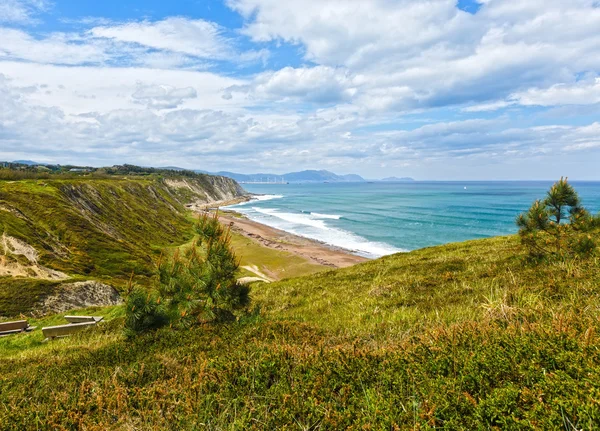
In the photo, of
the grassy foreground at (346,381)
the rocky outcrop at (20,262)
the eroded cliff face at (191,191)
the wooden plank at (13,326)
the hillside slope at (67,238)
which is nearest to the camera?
the grassy foreground at (346,381)

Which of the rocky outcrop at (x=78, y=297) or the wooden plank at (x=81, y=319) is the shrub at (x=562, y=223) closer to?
the wooden plank at (x=81, y=319)

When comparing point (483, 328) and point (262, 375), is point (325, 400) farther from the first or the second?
point (483, 328)

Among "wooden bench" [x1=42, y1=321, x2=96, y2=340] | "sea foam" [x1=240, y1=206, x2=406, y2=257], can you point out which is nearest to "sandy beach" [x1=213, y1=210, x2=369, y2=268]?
"sea foam" [x1=240, y1=206, x2=406, y2=257]

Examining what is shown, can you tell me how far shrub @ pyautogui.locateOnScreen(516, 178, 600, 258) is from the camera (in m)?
10.4

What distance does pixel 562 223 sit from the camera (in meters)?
11.1

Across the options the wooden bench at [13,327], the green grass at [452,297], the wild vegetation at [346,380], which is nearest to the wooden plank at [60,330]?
the wooden bench at [13,327]

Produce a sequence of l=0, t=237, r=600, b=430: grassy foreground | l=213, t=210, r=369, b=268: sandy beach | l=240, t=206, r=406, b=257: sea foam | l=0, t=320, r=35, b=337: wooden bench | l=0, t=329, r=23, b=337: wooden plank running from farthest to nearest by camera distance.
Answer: l=240, t=206, r=406, b=257: sea foam < l=213, t=210, r=369, b=268: sandy beach < l=0, t=320, r=35, b=337: wooden bench < l=0, t=329, r=23, b=337: wooden plank < l=0, t=237, r=600, b=430: grassy foreground

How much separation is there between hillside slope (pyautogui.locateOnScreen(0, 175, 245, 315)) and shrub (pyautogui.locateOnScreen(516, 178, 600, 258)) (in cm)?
1269

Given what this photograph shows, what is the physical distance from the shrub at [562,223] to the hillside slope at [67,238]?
41.6 ft

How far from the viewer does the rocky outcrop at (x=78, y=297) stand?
858 inches

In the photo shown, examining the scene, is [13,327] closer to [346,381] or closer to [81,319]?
[81,319]

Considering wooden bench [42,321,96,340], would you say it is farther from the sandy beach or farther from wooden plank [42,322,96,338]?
the sandy beach

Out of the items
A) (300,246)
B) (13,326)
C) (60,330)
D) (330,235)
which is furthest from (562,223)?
(330,235)

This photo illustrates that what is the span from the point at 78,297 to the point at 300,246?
48.7m
